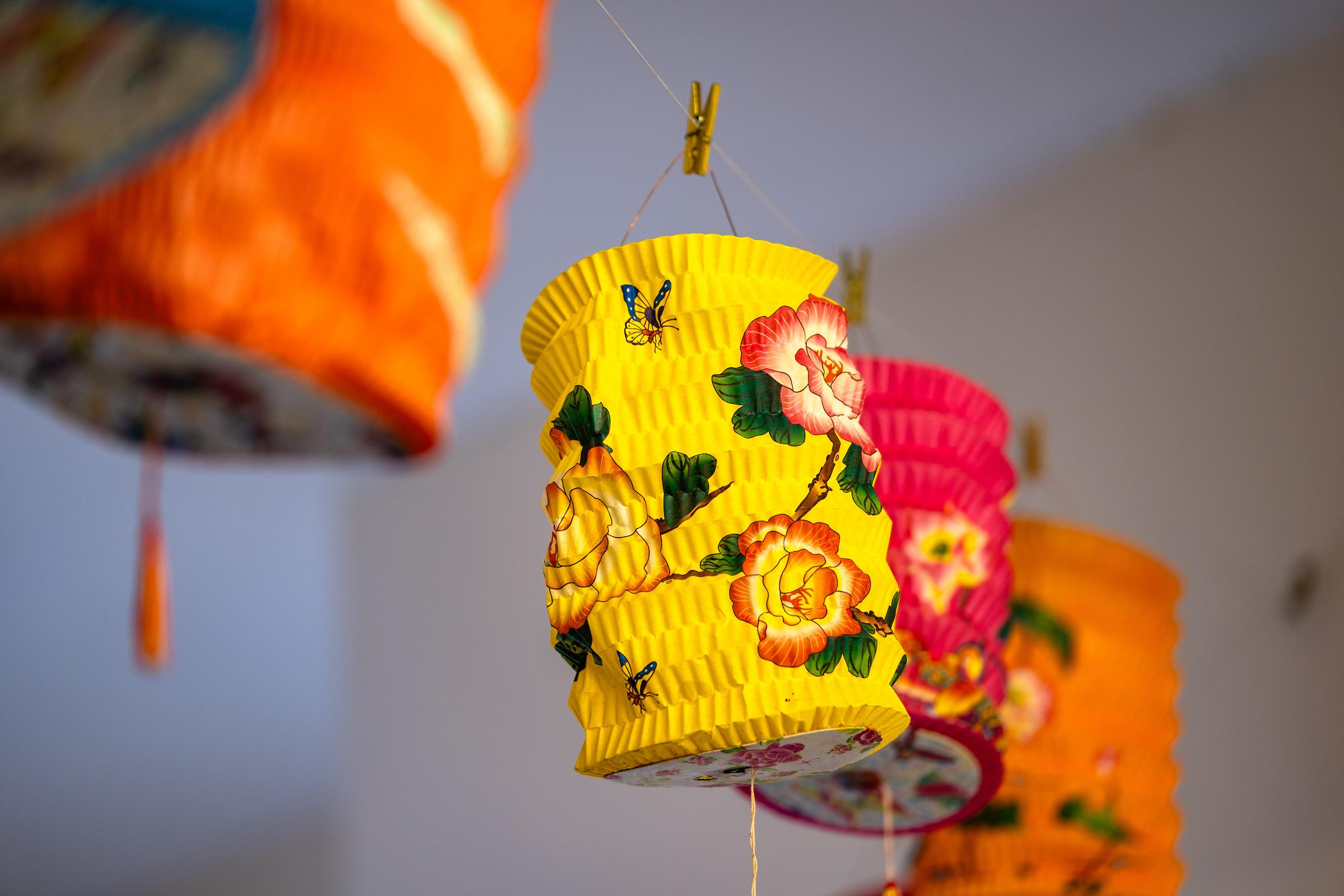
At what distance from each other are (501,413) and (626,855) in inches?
42.7

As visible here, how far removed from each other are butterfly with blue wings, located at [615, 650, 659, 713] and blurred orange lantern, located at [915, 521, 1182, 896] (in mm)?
611

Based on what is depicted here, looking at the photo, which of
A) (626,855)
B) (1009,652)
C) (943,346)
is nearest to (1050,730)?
(1009,652)

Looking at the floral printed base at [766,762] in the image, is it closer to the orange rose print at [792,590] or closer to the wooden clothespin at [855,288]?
the orange rose print at [792,590]

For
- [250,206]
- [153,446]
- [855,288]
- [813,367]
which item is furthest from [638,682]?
[855,288]

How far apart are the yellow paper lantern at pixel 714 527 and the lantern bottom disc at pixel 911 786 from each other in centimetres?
→ 22

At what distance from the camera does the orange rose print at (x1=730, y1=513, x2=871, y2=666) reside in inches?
39.9

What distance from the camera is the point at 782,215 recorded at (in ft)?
9.32

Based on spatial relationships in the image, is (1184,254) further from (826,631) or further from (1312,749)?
(826,631)

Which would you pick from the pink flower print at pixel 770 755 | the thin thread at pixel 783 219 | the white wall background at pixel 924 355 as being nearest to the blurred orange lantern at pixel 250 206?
the pink flower print at pixel 770 755

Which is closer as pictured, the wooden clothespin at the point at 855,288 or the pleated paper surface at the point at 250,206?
the pleated paper surface at the point at 250,206

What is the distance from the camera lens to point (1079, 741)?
5.12ft

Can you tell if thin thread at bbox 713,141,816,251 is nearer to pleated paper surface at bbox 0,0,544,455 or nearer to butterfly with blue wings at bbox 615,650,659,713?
butterfly with blue wings at bbox 615,650,659,713

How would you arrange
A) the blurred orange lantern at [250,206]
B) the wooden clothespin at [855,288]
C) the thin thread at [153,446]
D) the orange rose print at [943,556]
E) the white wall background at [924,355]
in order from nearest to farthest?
the blurred orange lantern at [250,206] < the thin thread at [153,446] < the orange rose print at [943,556] < the wooden clothespin at [855,288] < the white wall background at [924,355]

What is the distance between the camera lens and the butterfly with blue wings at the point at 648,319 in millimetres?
1077
